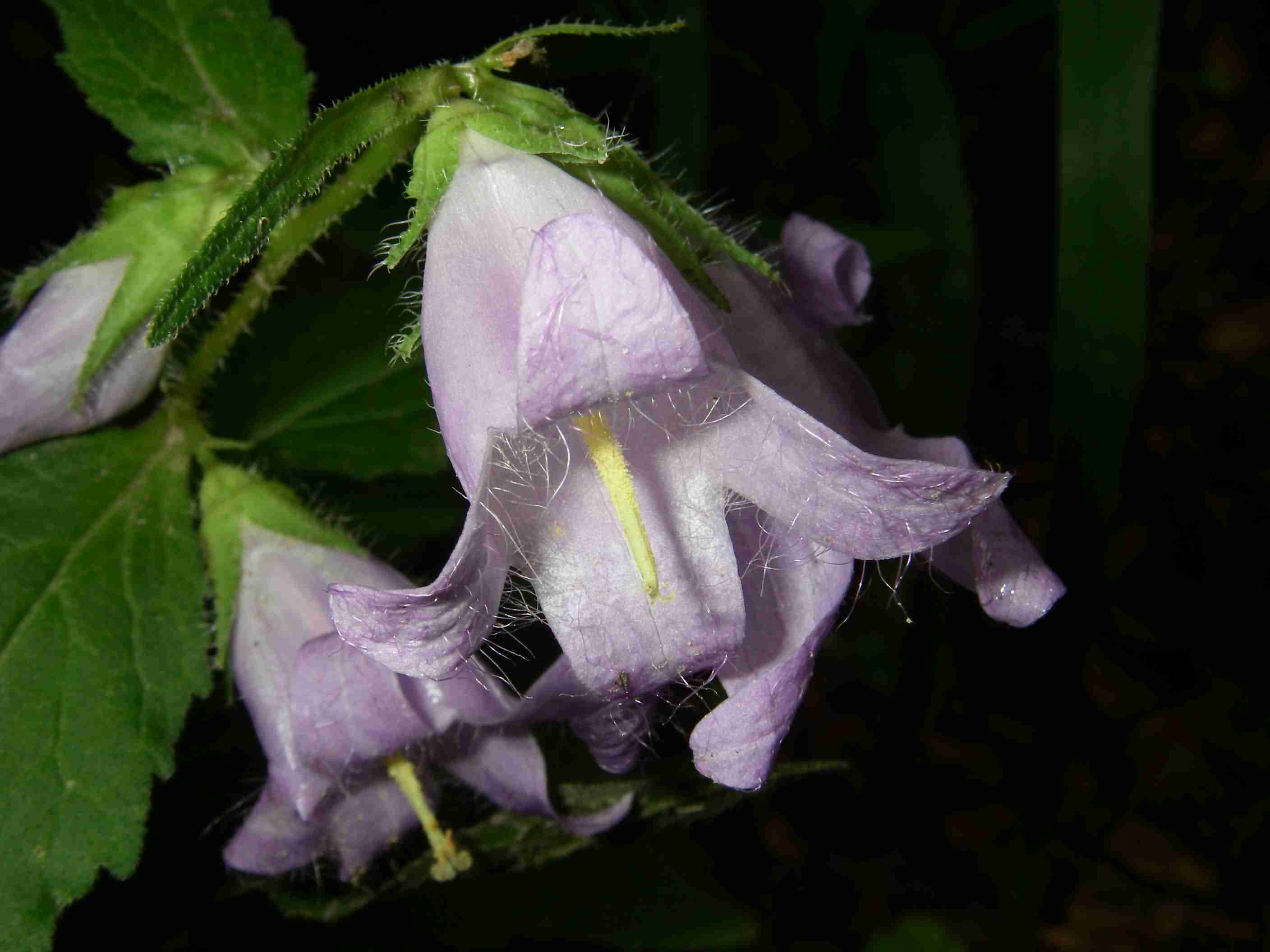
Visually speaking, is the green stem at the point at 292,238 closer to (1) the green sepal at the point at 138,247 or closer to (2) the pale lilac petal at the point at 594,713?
(1) the green sepal at the point at 138,247

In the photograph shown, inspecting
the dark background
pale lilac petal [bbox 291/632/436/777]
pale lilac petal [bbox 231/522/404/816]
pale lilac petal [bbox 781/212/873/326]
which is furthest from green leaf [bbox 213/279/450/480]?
pale lilac petal [bbox 781/212/873/326]

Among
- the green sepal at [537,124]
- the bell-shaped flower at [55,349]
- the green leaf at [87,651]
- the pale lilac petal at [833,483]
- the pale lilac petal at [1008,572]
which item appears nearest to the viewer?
the pale lilac petal at [833,483]

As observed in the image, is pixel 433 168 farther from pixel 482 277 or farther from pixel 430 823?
pixel 430 823

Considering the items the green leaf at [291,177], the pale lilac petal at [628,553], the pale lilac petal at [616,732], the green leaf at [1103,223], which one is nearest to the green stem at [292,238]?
the green leaf at [291,177]

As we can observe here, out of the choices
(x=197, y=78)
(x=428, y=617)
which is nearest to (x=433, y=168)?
(x=428, y=617)

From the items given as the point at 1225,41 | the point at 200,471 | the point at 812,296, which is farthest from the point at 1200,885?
the point at 200,471

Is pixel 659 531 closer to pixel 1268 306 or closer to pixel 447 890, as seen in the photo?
pixel 447 890
